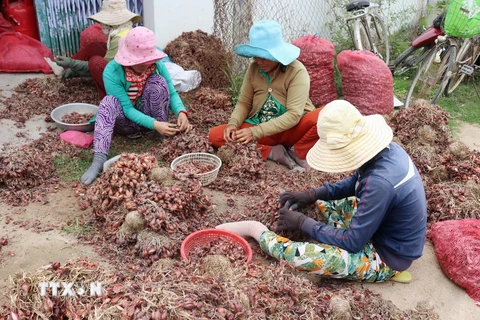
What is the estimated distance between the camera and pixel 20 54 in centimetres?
559

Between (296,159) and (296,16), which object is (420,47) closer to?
(296,16)

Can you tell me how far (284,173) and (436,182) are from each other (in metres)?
1.26

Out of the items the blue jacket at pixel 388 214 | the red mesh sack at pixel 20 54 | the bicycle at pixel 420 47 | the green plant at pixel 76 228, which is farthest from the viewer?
the bicycle at pixel 420 47

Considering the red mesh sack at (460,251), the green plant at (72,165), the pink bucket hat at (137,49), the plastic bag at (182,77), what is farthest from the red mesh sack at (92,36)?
the red mesh sack at (460,251)

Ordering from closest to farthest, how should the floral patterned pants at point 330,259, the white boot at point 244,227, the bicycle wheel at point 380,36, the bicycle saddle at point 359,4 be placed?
the floral patterned pants at point 330,259 < the white boot at point 244,227 < the bicycle saddle at point 359,4 < the bicycle wheel at point 380,36

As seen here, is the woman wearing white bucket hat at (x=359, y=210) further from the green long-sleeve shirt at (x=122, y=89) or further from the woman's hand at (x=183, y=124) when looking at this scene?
the green long-sleeve shirt at (x=122, y=89)

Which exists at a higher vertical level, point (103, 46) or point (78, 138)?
point (103, 46)

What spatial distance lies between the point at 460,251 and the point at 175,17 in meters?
4.46

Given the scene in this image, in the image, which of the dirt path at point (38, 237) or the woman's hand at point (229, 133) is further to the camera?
the woman's hand at point (229, 133)

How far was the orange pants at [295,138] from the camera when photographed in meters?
4.11

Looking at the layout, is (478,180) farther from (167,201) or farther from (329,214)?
(167,201)

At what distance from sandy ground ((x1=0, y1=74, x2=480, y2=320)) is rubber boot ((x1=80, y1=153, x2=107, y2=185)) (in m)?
0.17

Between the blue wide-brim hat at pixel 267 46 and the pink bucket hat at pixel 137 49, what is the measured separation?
0.76m

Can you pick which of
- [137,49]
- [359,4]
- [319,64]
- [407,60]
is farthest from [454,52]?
[137,49]
